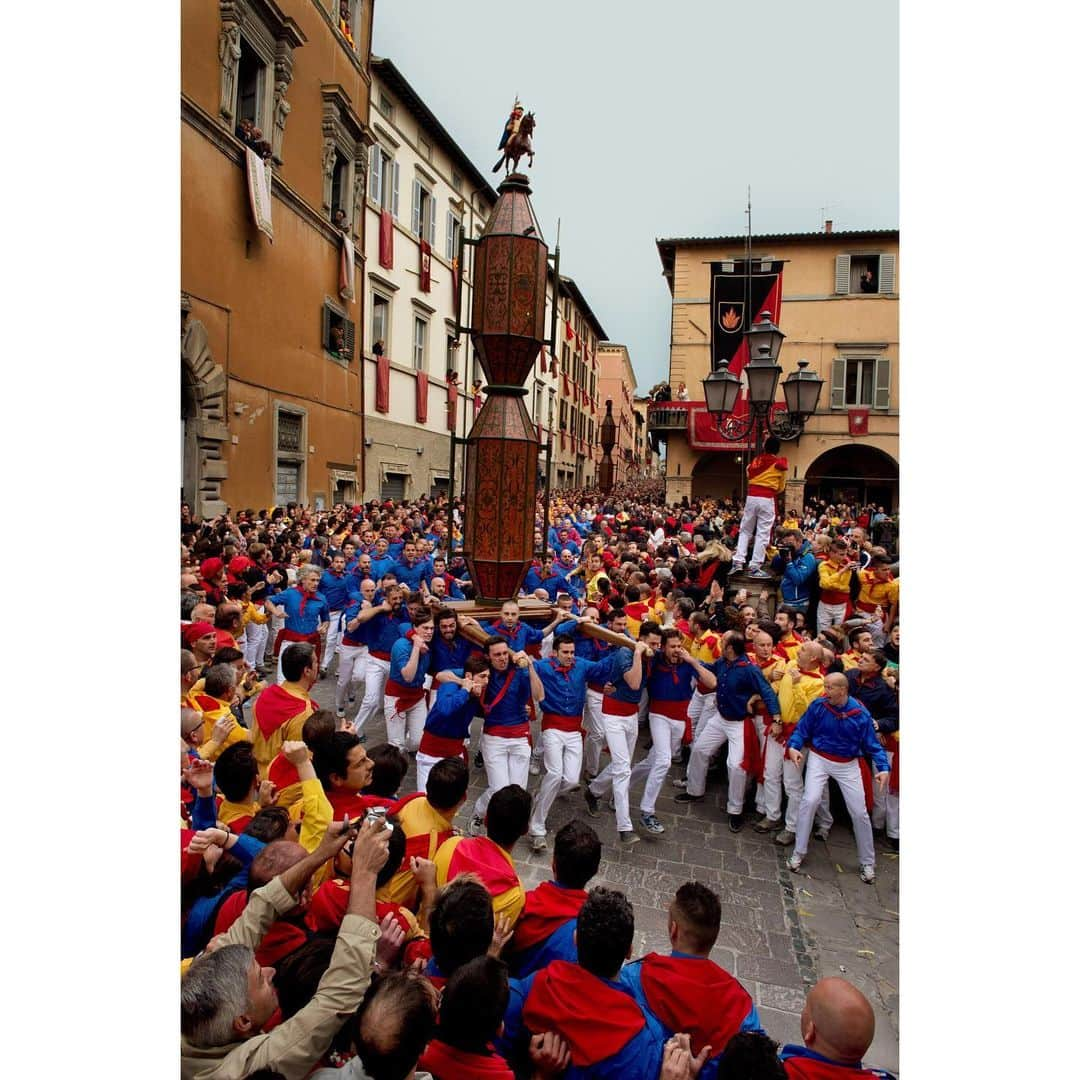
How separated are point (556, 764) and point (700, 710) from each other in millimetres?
1945

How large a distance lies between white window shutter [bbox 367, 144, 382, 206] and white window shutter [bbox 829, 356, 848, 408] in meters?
18.3

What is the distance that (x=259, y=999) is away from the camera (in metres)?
2.06

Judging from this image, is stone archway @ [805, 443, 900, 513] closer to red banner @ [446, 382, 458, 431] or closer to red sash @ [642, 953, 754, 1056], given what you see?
red banner @ [446, 382, 458, 431]

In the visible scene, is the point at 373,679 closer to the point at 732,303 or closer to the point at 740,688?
the point at 740,688

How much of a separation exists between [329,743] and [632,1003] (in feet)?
6.40

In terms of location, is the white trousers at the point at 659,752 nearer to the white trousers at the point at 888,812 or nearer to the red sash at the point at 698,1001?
the white trousers at the point at 888,812

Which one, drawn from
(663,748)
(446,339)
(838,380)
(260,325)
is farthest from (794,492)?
(663,748)

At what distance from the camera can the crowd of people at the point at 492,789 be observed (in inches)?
82.8

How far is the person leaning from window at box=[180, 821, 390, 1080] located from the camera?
191 centimetres

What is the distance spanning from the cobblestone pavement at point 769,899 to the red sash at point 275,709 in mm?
2083

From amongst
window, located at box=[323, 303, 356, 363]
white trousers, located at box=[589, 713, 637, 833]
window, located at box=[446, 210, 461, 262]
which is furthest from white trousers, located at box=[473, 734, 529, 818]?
window, located at box=[446, 210, 461, 262]

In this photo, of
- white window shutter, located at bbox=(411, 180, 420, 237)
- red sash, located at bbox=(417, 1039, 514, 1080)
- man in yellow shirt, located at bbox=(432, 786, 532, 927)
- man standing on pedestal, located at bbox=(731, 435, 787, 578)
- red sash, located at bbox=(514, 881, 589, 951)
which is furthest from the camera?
white window shutter, located at bbox=(411, 180, 420, 237)

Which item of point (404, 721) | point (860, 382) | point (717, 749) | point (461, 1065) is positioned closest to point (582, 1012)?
point (461, 1065)

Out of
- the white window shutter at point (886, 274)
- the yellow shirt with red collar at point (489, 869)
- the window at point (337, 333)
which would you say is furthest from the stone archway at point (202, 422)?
the white window shutter at point (886, 274)
